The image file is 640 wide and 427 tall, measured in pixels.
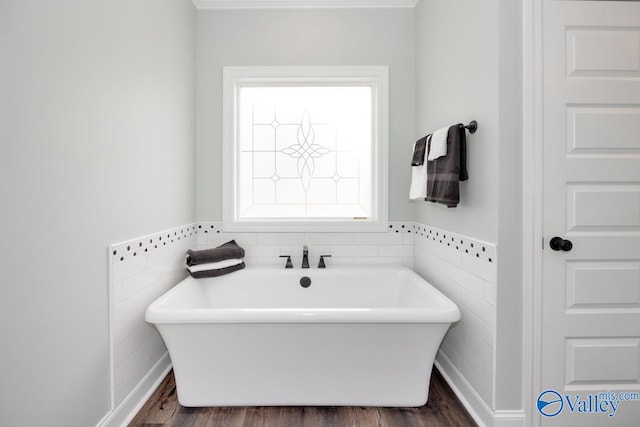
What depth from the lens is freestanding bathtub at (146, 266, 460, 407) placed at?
1555mm

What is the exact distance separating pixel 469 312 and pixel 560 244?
0.57 meters

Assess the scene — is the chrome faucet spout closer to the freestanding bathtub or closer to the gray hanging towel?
the freestanding bathtub

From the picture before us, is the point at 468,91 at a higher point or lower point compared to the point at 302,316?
higher

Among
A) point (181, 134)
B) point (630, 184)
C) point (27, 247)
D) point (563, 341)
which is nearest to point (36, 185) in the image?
point (27, 247)

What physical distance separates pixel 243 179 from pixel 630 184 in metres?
2.37

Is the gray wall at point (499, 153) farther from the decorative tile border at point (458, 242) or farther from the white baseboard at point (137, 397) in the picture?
the white baseboard at point (137, 397)

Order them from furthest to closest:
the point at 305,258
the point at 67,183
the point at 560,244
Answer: the point at 305,258, the point at 560,244, the point at 67,183

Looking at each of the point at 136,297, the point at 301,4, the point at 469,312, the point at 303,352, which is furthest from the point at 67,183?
the point at 301,4

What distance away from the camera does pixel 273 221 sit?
255cm

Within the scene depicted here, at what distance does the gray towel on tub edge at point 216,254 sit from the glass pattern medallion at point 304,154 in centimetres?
34

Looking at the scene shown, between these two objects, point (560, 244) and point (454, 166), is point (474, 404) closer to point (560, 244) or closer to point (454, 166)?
point (560, 244)

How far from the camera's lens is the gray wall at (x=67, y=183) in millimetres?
1023

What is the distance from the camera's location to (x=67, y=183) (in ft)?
4.07

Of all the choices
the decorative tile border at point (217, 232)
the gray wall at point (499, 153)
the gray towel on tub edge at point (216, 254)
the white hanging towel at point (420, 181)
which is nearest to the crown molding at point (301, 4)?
the gray wall at point (499, 153)
